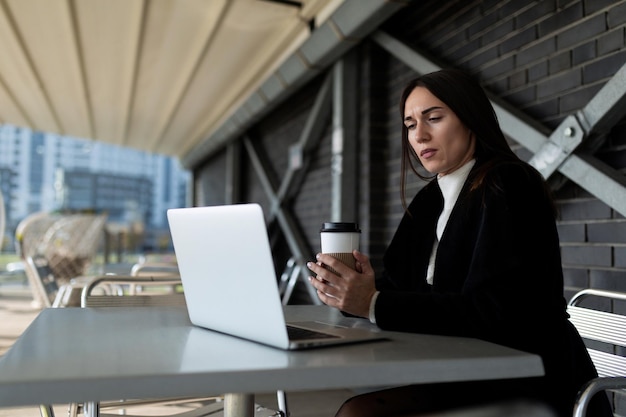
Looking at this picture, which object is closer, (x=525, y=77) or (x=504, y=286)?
(x=504, y=286)

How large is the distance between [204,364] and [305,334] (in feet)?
0.90

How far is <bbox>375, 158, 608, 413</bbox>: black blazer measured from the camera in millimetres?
1101

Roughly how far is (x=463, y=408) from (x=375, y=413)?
175 mm

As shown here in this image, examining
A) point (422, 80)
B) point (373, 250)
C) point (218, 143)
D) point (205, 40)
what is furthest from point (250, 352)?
point (218, 143)

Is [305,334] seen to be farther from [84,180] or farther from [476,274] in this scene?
[84,180]

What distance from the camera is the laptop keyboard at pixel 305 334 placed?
99cm

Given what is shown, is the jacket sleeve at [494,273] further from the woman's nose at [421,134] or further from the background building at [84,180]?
the background building at [84,180]

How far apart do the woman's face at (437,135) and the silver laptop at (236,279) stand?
19.1 inches

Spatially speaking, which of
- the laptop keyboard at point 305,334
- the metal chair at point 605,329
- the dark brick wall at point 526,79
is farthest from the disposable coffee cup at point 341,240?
the dark brick wall at point 526,79

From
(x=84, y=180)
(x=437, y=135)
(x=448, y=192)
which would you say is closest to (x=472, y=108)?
(x=437, y=135)

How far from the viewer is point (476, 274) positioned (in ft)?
3.64

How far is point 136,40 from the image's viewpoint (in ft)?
18.2

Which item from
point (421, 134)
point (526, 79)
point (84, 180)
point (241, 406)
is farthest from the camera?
point (84, 180)

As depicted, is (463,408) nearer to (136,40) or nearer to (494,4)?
(494,4)
